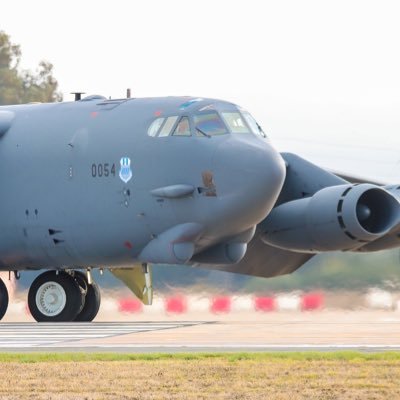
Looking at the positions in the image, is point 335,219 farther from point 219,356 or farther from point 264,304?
point 219,356

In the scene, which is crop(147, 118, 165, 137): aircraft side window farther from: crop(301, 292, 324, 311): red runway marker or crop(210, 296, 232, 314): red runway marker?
crop(301, 292, 324, 311): red runway marker

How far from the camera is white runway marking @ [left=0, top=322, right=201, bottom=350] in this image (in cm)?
2106

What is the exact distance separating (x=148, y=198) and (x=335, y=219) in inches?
168

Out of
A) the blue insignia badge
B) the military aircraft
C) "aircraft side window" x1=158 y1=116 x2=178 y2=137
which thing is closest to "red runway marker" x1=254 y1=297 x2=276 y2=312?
the military aircraft

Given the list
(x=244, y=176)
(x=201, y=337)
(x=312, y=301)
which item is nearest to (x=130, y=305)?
(x=312, y=301)

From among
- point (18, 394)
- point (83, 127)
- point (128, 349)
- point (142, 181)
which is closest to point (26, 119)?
point (83, 127)

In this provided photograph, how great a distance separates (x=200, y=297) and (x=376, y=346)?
13090 mm

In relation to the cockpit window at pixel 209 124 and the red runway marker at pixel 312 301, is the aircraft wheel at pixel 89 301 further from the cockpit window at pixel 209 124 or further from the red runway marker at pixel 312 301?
the cockpit window at pixel 209 124

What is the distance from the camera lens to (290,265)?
32031 mm

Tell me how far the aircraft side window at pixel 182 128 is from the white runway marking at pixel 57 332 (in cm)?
386

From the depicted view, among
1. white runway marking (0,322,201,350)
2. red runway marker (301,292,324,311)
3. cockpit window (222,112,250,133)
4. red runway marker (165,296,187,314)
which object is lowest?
red runway marker (165,296,187,314)

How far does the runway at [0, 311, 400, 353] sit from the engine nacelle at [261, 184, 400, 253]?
134 inches

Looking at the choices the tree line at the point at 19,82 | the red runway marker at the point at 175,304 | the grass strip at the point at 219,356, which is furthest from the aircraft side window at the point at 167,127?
the tree line at the point at 19,82

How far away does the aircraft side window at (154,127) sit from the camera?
27.4 metres
